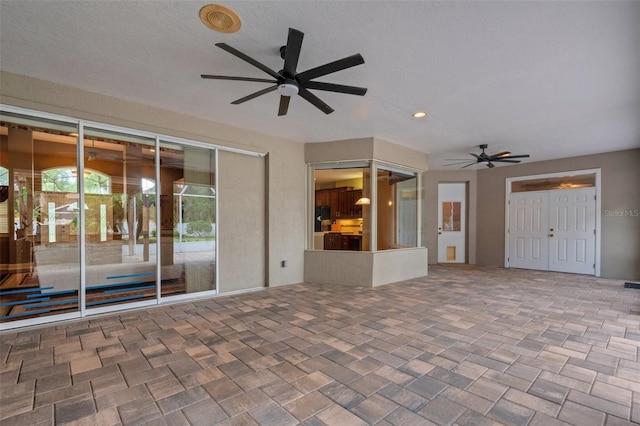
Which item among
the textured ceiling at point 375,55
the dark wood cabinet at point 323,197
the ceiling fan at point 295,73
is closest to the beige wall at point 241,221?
the textured ceiling at point 375,55

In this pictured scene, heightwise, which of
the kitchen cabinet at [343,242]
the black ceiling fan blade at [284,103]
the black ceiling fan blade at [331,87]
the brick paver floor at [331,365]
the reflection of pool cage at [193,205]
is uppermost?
the black ceiling fan blade at [331,87]

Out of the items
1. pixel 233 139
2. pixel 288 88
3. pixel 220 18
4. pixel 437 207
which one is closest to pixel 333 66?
pixel 288 88

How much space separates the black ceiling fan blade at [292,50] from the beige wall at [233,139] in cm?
260

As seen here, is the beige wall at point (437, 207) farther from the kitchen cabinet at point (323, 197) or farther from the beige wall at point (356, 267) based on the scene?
the kitchen cabinet at point (323, 197)

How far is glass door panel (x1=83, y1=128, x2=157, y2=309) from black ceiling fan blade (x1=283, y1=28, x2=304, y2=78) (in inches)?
114

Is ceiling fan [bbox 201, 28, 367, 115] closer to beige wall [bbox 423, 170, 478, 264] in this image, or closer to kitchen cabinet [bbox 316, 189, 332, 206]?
kitchen cabinet [bbox 316, 189, 332, 206]

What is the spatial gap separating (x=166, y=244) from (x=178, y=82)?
8.14ft

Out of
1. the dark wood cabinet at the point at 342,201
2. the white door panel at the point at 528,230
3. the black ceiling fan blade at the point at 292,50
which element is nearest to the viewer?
the black ceiling fan blade at the point at 292,50

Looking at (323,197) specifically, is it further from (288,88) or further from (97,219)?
(97,219)

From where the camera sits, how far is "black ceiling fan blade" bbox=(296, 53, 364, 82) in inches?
90.6

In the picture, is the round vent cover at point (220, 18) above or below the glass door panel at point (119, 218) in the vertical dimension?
above

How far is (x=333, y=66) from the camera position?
2422 millimetres

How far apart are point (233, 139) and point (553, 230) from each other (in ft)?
25.9

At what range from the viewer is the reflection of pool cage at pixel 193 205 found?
185 inches
